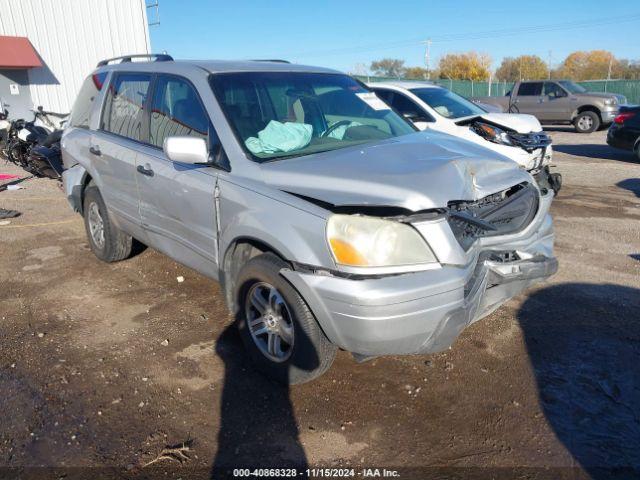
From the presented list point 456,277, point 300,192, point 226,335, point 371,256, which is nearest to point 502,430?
point 456,277

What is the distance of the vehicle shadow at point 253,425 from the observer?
2629 millimetres

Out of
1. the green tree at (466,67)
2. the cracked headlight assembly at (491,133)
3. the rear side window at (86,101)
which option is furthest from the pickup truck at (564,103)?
the green tree at (466,67)

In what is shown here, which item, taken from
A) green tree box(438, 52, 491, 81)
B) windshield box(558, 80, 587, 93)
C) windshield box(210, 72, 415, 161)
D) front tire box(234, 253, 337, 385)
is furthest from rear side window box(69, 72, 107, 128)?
green tree box(438, 52, 491, 81)

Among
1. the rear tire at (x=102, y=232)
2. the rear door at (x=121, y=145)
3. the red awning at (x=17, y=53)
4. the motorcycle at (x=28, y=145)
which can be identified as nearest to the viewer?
the rear door at (x=121, y=145)

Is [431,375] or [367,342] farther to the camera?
[431,375]

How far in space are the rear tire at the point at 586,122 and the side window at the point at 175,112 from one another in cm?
1800

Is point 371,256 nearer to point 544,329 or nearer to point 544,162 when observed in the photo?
point 544,329

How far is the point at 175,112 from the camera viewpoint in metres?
3.88

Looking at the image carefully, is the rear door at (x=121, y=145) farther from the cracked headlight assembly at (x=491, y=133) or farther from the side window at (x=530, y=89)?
the side window at (x=530, y=89)

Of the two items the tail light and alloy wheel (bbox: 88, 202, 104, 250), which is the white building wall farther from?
the tail light

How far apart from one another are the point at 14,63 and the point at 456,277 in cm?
1736

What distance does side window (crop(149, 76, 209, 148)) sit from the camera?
3623mm

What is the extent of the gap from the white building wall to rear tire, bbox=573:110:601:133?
15.8 m

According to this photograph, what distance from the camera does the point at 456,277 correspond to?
2.70 meters
